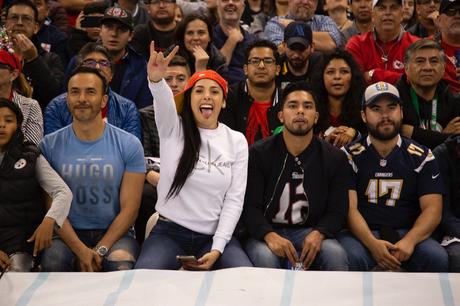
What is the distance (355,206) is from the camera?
4805 mm

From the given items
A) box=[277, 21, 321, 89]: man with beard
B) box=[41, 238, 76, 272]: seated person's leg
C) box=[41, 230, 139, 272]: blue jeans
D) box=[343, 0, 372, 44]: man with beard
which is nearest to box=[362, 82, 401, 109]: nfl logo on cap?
box=[277, 21, 321, 89]: man with beard

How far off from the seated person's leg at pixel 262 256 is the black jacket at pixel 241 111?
3.59 feet

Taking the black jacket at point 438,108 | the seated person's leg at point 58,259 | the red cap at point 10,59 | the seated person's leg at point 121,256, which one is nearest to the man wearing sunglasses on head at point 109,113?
the red cap at point 10,59

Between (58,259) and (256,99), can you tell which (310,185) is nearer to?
(256,99)

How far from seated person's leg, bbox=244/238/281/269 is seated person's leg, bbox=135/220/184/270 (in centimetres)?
38

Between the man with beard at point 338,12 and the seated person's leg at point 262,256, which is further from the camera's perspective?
the man with beard at point 338,12

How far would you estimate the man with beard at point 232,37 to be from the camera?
650 centimetres

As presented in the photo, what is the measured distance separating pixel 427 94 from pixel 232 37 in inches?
67.4

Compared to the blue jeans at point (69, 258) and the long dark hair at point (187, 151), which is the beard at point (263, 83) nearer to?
the long dark hair at point (187, 151)

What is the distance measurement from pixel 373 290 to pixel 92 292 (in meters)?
1.25

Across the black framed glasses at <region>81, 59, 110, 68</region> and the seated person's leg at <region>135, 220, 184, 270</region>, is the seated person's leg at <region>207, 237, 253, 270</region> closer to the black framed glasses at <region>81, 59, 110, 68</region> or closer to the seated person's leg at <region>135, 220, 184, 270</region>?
the seated person's leg at <region>135, 220, 184, 270</region>

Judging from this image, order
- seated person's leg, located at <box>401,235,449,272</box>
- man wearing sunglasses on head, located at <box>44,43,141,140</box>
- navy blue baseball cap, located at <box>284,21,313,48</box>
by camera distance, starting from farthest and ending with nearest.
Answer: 1. navy blue baseball cap, located at <box>284,21,313,48</box>
2. man wearing sunglasses on head, located at <box>44,43,141,140</box>
3. seated person's leg, located at <box>401,235,449,272</box>

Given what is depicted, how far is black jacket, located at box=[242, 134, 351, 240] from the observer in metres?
4.71

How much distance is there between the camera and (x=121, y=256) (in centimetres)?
450
